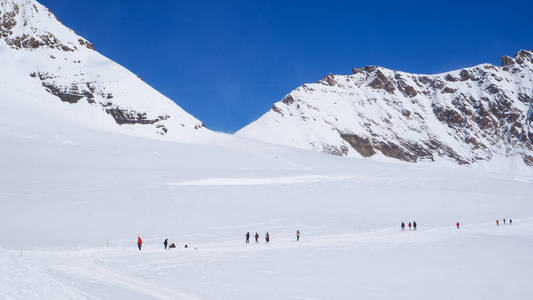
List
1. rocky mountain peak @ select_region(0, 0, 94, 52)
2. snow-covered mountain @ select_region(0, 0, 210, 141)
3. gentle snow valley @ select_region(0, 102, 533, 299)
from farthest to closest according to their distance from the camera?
rocky mountain peak @ select_region(0, 0, 94, 52) → snow-covered mountain @ select_region(0, 0, 210, 141) → gentle snow valley @ select_region(0, 102, 533, 299)

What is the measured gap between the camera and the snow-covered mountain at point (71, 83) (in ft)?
322

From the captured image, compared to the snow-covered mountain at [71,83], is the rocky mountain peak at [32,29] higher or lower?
higher

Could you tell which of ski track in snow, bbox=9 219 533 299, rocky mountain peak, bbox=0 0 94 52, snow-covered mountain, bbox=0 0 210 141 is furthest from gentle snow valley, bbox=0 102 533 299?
rocky mountain peak, bbox=0 0 94 52

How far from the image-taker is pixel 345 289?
13.7 metres

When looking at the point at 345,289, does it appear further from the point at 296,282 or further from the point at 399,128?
the point at 399,128

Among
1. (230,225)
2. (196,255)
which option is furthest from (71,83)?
(196,255)

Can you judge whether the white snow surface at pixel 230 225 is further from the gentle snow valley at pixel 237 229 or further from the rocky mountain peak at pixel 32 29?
the rocky mountain peak at pixel 32 29

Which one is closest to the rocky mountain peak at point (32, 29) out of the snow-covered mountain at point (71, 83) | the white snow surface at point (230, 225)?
the snow-covered mountain at point (71, 83)

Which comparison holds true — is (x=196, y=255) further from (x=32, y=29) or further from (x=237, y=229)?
(x=32, y=29)

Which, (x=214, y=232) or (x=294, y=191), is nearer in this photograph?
(x=214, y=232)

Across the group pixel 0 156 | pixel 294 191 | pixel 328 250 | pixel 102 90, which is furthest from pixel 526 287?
pixel 102 90

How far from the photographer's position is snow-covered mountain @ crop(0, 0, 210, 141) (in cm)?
9819

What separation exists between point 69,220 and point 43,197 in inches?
294

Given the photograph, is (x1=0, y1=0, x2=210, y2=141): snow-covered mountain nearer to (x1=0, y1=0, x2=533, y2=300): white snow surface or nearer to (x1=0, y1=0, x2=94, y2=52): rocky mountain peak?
(x1=0, y1=0, x2=94, y2=52): rocky mountain peak
